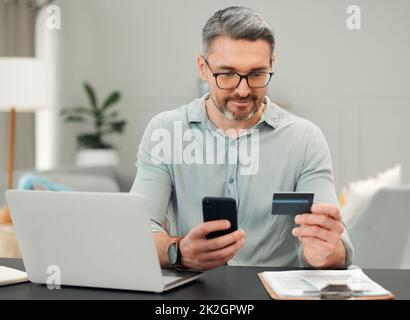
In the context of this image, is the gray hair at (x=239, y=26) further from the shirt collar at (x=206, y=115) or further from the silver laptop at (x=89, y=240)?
the silver laptop at (x=89, y=240)

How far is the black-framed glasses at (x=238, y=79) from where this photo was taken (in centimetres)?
199

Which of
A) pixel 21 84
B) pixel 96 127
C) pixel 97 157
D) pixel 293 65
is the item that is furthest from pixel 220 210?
pixel 96 127

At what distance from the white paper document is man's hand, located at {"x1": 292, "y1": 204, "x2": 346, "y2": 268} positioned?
40mm

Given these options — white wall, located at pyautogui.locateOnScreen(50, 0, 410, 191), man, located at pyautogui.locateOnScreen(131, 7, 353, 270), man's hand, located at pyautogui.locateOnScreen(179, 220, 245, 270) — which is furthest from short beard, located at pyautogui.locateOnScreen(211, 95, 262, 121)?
white wall, located at pyautogui.locateOnScreen(50, 0, 410, 191)

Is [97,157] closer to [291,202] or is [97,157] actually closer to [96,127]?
[96,127]

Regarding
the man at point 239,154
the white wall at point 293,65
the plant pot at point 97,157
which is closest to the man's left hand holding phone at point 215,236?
the man at point 239,154

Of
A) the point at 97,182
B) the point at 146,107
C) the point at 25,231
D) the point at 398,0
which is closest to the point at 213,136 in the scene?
the point at 25,231

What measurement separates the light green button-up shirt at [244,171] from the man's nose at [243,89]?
0.33 ft

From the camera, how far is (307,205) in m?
1.39

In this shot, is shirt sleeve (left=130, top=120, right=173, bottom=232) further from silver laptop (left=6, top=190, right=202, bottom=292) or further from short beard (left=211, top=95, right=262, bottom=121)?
silver laptop (left=6, top=190, right=202, bottom=292)

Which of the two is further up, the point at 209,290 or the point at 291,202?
the point at 291,202

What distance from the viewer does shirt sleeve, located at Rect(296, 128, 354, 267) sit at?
1.88 m

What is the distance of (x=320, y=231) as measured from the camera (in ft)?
4.80

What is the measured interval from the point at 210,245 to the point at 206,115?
707mm
